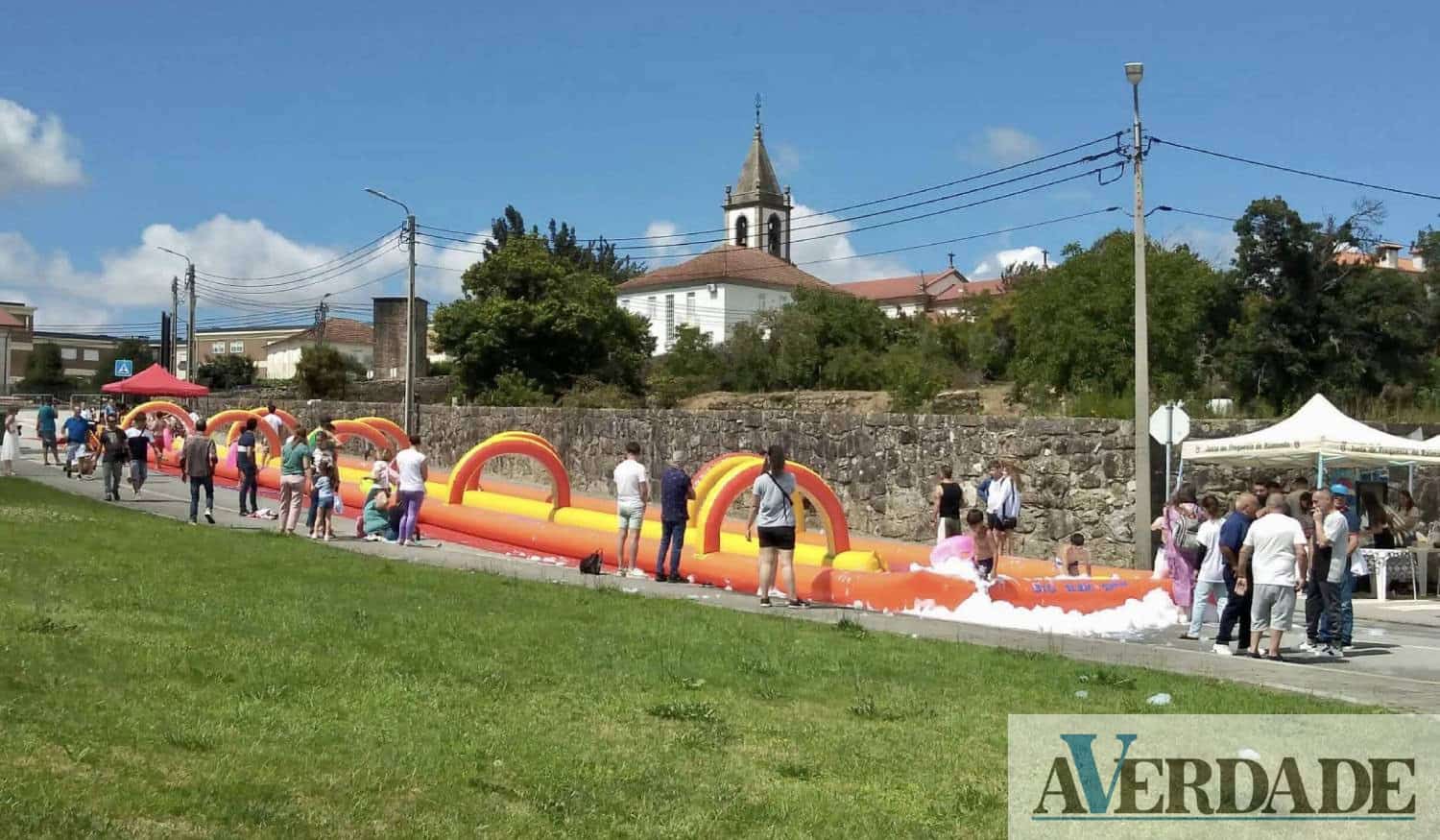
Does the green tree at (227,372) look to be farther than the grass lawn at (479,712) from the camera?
Yes

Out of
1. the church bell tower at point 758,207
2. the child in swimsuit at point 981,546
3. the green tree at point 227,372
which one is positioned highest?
the church bell tower at point 758,207

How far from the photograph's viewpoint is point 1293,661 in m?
12.6

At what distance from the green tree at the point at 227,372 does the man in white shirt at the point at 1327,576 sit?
7417cm

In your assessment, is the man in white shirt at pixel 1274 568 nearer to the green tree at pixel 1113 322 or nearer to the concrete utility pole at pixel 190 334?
the green tree at pixel 1113 322

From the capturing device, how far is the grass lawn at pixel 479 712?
5770 mm

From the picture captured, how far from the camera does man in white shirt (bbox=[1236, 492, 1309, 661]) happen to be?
12398 mm

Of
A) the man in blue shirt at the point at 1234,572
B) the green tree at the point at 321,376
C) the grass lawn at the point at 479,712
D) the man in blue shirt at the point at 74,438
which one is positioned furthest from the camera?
the green tree at the point at 321,376

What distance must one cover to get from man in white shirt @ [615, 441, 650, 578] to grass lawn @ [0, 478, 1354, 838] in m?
4.75

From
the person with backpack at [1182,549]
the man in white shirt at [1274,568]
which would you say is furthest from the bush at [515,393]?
the man in white shirt at [1274,568]

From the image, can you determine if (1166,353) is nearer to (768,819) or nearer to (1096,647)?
(1096,647)

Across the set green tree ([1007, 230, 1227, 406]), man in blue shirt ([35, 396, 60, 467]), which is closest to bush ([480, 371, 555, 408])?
man in blue shirt ([35, 396, 60, 467])

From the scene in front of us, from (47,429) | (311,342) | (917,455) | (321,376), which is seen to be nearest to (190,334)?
(321,376)

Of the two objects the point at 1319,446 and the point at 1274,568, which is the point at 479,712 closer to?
the point at 1274,568

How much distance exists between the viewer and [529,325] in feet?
173
